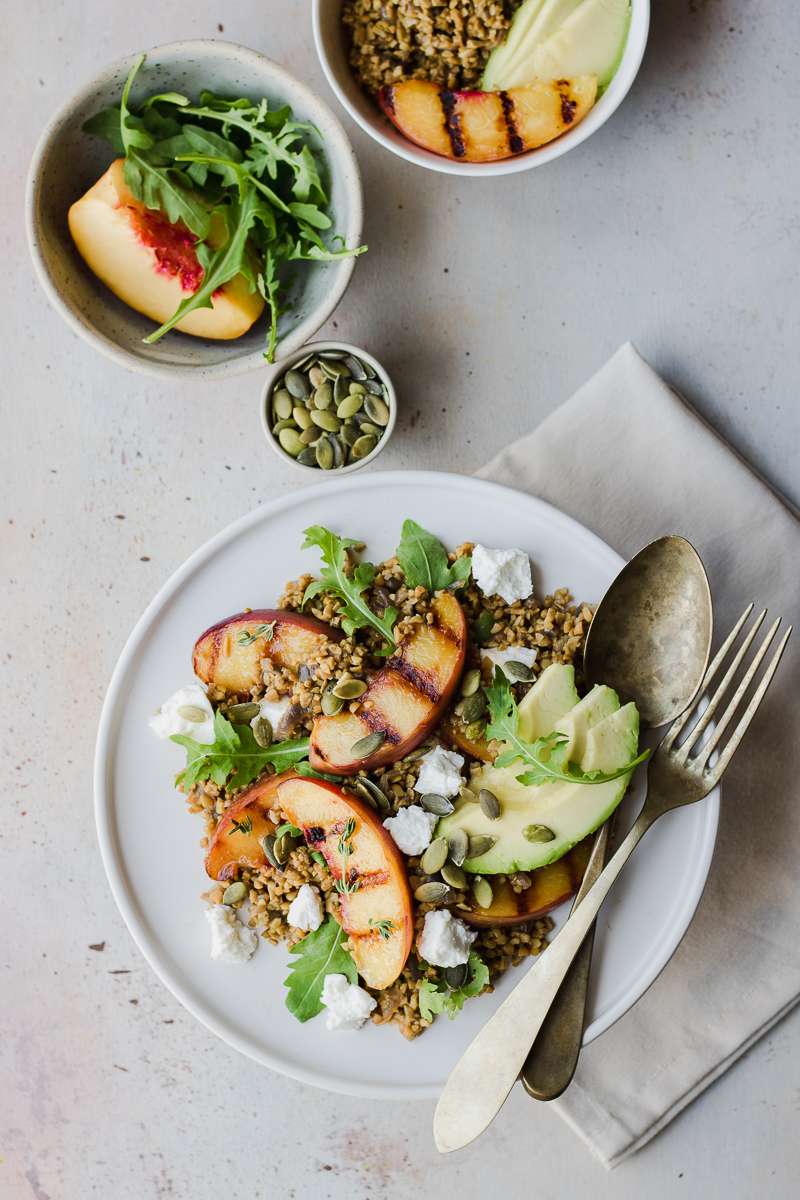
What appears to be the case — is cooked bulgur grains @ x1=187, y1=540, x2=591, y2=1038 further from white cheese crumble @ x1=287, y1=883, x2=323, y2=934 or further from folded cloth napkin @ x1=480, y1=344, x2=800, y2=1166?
folded cloth napkin @ x1=480, y1=344, x2=800, y2=1166

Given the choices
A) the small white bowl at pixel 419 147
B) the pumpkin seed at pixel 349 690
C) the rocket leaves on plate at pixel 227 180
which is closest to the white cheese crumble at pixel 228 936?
the pumpkin seed at pixel 349 690

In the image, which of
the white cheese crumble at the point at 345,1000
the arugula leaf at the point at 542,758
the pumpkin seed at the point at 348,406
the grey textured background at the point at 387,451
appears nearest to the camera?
the arugula leaf at the point at 542,758

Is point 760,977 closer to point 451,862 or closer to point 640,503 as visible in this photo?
point 451,862

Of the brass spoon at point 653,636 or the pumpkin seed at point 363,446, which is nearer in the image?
the brass spoon at point 653,636

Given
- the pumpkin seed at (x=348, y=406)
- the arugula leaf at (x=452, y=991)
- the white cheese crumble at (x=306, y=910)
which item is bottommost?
the arugula leaf at (x=452, y=991)

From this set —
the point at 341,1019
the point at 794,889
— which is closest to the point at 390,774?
the point at 341,1019

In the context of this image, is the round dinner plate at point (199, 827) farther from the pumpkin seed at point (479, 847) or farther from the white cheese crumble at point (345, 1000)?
the pumpkin seed at point (479, 847)
